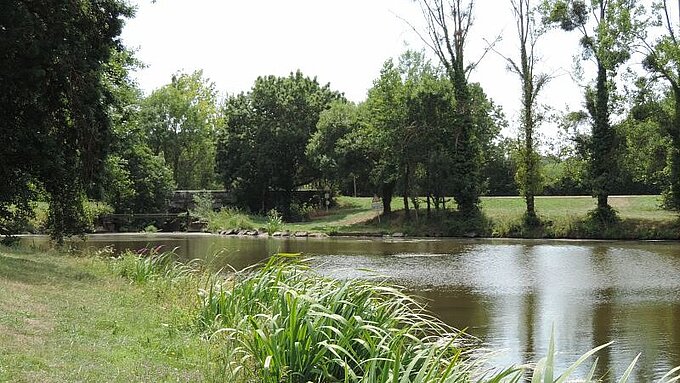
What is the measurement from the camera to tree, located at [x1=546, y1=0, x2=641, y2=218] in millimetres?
30875

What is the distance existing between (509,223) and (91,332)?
29261 mm

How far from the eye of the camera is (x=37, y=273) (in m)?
12.1

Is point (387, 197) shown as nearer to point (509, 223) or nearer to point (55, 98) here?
point (509, 223)

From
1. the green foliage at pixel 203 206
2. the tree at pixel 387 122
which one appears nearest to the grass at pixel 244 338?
the tree at pixel 387 122

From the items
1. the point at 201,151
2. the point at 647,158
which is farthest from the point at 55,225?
the point at 201,151

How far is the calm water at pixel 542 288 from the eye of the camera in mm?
9539

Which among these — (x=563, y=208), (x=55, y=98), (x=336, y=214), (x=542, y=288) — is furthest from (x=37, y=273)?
(x=336, y=214)

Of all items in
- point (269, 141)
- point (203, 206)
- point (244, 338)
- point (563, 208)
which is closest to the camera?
point (244, 338)

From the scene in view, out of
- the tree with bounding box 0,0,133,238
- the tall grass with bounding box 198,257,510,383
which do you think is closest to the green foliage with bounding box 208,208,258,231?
the tree with bounding box 0,0,133,238

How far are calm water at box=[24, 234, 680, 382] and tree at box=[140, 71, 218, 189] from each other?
98.6 ft

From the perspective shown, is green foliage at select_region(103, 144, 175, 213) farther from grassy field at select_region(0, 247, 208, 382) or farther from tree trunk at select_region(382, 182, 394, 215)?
grassy field at select_region(0, 247, 208, 382)

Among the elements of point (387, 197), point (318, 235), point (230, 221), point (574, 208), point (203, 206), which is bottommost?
point (318, 235)

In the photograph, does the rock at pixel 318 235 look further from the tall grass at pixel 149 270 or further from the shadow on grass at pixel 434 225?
the tall grass at pixel 149 270

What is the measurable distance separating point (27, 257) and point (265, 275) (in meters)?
10.0
